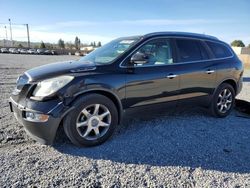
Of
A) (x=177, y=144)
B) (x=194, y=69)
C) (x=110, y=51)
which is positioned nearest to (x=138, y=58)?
(x=110, y=51)

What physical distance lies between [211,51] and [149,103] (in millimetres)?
2076

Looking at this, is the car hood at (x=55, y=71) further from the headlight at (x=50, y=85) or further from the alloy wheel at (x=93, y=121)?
the alloy wheel at (x=93, y=121)

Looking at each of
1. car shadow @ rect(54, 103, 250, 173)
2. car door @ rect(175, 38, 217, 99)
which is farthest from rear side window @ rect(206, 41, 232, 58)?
car shadow @ rect(54, 103, 250, 173)

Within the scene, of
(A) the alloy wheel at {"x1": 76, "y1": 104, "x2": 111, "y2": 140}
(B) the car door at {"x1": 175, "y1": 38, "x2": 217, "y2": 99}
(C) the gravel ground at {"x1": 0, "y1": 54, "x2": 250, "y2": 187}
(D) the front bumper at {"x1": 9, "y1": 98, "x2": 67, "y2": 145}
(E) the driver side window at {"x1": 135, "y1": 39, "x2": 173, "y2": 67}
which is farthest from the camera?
(B) the car door at {"x1": 175, "y1": 38, "x2": 217, "y2": 99}

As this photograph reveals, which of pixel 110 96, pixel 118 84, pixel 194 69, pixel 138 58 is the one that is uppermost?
pixel 138 58

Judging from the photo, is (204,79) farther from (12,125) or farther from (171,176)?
(12,125)

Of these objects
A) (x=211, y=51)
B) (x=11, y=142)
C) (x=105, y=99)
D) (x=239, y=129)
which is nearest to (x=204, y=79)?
(x=211, y=51)

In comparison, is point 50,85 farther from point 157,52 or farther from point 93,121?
point 157,52

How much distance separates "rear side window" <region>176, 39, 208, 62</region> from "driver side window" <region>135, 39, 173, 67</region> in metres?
0.29

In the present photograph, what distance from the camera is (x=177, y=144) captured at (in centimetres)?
400

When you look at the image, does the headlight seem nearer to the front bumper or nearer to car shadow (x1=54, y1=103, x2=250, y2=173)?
the front bumper

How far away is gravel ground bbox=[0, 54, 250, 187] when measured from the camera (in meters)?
2.95

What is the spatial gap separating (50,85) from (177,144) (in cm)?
219

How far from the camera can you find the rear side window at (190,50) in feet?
15.8
